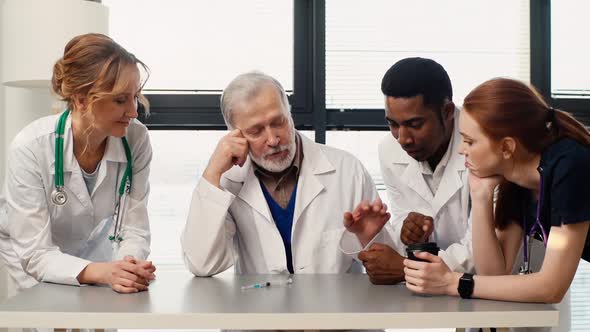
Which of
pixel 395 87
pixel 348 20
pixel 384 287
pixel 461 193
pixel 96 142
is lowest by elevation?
pixel 384 287

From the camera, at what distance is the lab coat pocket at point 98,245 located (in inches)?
108

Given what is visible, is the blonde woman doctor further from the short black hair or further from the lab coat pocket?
the short black hair

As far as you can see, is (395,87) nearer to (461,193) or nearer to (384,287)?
(461,193)

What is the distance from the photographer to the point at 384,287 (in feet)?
6.95

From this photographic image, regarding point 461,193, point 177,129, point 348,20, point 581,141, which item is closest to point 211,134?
point 177,129

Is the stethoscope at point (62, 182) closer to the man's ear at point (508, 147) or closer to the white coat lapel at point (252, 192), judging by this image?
the white coat lapel at point (252, 192)

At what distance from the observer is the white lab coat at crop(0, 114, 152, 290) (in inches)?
91.5

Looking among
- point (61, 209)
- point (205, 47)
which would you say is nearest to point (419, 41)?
point (205, 47)

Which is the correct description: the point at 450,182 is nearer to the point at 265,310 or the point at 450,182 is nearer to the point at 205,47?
the point at 265,310

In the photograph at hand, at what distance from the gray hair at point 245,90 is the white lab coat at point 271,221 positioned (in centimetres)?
20

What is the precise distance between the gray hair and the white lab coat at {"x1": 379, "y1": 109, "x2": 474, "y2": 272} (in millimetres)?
533

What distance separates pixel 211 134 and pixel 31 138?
1.72 metres

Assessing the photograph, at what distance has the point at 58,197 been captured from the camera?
242 cm

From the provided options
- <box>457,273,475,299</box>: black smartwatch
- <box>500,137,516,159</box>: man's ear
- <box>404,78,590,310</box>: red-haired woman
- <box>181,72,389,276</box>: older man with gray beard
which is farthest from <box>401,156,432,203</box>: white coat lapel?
<box>457,273,475,299</box>: black smartwatch
